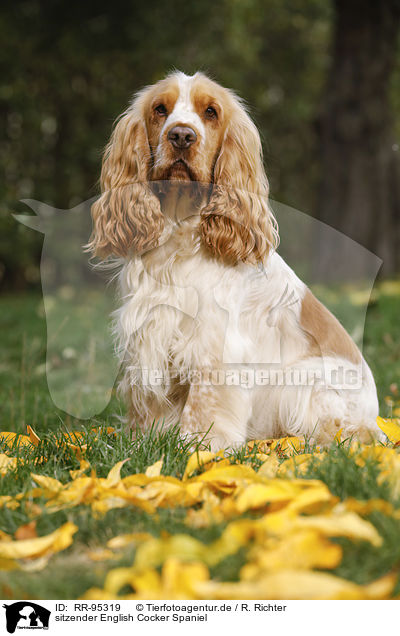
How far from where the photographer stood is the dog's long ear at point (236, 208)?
3197mm

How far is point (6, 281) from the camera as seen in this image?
45.8 ft

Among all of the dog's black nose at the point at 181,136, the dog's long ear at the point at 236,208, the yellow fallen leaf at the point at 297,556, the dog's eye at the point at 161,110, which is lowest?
the yellow fallen leaf at the point at 297,556

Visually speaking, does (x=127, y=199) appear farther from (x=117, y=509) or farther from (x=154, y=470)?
(x=117, y=509)

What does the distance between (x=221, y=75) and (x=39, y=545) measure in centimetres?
955

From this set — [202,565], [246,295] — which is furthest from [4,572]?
[246,295]

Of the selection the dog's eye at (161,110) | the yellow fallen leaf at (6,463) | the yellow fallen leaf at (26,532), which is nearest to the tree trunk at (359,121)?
the dog's eye at (161,110)

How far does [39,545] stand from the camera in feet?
6.15

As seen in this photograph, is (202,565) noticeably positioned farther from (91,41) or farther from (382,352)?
(91,41)

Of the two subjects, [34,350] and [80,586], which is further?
[34,350]

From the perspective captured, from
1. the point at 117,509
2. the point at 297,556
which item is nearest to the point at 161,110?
the point at 117,509
